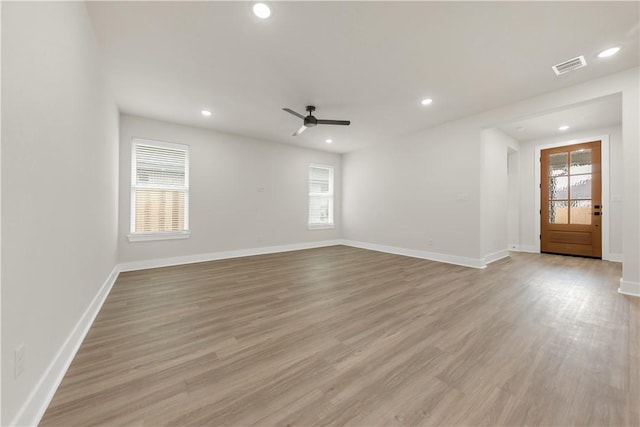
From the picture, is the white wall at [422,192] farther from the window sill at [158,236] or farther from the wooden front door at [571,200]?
the window sill at [158,236]

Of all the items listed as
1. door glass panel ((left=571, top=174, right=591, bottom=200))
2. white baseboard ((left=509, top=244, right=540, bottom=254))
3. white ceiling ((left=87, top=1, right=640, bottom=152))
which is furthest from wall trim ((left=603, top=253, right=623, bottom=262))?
white ceiling ((left=87, top=1, right=640, bottom=152))

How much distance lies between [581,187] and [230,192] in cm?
763

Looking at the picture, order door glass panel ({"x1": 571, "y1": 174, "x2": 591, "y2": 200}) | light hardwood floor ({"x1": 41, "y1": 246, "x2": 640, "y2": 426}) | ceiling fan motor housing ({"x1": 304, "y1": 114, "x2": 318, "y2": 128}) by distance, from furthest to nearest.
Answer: door glass panel ({"x1": 571, "y1": 174, "x2": 591, "y2": 200}) → ceiling fan motor housing ({"x1": 304, "y1": 114, "x2": 318, "y2": 128}) → light hardwood floor ({"x1": 41, "y1": 246, "x2": 640, "y2": 426})

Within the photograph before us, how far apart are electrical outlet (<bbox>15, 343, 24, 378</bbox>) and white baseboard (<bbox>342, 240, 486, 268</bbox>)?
5.19 metres

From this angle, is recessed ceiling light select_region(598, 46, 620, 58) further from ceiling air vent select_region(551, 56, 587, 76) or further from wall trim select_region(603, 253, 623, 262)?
wall trim select_region(603, 253, 623, 262)

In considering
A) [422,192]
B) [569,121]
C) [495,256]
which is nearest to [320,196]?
[422,192]

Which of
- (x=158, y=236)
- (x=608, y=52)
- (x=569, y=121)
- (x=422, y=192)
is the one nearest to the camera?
(x=608, y=52)

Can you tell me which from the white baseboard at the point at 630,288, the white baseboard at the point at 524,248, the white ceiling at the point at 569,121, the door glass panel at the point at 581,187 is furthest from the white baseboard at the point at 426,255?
the door glass panel at the point at 581,187

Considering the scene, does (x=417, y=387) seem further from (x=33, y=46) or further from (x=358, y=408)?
(x=33, y=46)

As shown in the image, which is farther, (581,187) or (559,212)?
(559,212)

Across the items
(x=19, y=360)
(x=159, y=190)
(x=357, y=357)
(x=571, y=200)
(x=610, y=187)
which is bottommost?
(x=357, y=357)

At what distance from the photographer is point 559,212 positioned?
5.48 meters

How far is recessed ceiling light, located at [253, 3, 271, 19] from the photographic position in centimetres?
195

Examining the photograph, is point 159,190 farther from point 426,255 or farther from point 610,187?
point 610,187
